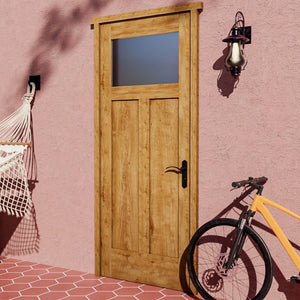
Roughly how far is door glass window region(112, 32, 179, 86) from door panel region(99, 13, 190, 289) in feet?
0.18

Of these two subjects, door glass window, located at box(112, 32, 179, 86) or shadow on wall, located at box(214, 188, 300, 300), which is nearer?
shadow on wall, located at box(214, 188, 300, 300)

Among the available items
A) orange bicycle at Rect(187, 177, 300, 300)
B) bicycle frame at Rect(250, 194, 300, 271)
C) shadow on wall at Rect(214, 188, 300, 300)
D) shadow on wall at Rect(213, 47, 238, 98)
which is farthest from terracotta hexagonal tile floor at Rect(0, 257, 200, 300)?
shadow on wall at Rect(213, 47, 238, 98)

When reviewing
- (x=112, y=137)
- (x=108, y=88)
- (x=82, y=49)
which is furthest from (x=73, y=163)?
(x=82, y=49)

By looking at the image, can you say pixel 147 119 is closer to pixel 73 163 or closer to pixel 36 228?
pixel 73 163

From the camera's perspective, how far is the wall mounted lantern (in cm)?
324

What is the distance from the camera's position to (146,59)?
3.86 meters

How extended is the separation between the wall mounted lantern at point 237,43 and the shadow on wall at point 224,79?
6 cm

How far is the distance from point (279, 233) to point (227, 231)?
51 centimetres

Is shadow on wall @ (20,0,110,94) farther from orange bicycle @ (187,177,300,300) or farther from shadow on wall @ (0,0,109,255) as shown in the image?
orange bicycle @ (187,177,300,300)

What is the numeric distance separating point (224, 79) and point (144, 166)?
38.7 inches

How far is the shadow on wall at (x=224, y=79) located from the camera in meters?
3.43

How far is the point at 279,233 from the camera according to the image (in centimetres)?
305

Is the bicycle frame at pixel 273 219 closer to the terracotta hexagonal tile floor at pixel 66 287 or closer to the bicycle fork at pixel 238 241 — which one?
the bicycle fork at pixel 238 241

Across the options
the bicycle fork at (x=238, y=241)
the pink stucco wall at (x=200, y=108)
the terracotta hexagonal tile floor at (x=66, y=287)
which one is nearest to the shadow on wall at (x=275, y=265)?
the pink stucco wall at (x=200, y=108)
